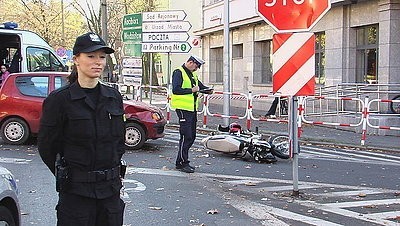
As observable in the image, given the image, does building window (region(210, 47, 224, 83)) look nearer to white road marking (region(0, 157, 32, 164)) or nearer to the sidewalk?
the sidewalk

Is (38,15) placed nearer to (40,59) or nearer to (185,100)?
(40,59)

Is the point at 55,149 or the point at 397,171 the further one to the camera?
the point at 397,171

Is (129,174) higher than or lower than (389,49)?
lower

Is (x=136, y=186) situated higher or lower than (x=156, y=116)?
lower

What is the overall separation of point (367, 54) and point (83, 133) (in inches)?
737

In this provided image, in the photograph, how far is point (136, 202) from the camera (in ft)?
25.6

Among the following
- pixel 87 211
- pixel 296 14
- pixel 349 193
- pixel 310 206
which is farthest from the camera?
pixel 349 193

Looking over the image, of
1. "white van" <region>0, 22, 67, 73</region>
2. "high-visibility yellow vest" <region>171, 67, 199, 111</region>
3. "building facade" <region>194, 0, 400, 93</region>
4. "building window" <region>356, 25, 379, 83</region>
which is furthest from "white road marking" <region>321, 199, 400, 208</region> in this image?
"white van" <region>0, 22, 67, 73</region>

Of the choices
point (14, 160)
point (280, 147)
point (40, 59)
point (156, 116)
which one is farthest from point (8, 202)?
point (40, 59)

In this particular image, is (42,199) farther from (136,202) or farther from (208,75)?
(208,75)

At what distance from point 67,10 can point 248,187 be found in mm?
47261

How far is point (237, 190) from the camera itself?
8758 millimetres

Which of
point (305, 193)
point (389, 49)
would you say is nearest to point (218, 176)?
point (305, 193)

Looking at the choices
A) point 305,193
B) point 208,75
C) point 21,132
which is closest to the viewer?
point 305,193
